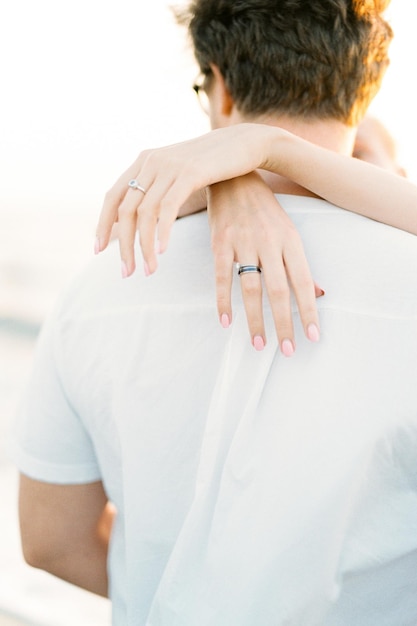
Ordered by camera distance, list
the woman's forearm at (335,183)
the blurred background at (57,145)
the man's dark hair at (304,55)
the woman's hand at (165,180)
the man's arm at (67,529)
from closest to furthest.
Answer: the woman's hand at (165,180), the woman's forearm at (335,183), the man's dark hair at (304,55), the man's arm at (67,529), the blurred background at (57,145)

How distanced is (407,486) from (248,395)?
27 cm

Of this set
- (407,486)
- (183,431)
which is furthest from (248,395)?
(407,486)

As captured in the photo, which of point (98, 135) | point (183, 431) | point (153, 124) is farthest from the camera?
point (98, 135)

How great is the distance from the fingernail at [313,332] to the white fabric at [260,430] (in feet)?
0.09

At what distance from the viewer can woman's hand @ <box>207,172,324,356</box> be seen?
1078mm

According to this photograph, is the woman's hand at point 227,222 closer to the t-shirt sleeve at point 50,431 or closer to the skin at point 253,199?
the skin at point 253,199

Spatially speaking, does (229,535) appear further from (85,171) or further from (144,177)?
(85,171)

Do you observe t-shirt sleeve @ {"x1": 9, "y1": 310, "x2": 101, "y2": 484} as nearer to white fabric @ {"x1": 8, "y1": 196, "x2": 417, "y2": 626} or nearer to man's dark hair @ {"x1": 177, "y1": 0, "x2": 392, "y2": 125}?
white fabric @ {"x1": 8, "y1": 196, "x2": 417, "y2": 626}

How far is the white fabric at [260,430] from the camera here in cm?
109

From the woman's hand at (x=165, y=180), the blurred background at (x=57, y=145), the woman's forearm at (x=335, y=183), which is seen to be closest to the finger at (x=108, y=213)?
the woman's hand at (x=165, y=180)

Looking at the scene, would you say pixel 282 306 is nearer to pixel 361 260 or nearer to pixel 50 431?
pixel 361 260

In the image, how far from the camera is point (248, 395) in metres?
1.14

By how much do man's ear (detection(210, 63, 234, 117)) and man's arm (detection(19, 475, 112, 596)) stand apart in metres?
0.74

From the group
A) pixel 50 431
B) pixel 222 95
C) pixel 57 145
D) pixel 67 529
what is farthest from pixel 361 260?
pixel 57 145
